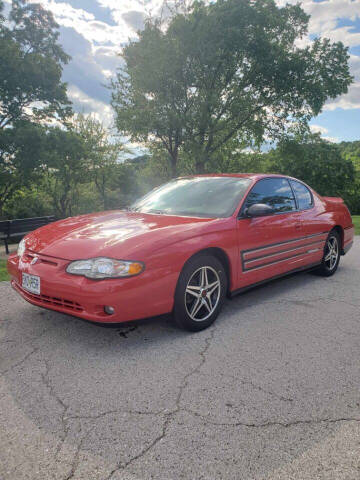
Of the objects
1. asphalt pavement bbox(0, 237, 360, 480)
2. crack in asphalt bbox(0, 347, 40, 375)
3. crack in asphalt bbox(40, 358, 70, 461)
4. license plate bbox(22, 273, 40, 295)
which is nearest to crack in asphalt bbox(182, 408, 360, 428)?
asphalt pavement bbox(0, 237, 360, 480)

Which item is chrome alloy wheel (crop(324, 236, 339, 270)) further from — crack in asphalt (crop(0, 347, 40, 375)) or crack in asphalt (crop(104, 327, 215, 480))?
crack in asphalt (crop(0, 347, 40, 375))

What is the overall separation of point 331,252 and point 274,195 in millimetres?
1694

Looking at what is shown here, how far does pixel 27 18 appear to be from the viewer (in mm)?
20188

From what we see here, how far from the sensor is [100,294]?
8.45ft

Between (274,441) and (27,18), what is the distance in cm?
2504

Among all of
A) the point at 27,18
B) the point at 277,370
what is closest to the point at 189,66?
the point at 27,18

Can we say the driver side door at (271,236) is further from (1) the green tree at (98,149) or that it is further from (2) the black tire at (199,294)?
(1) the green tree at (98,149)

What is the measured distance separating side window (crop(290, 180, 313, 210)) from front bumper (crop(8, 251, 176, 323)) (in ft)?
8.55

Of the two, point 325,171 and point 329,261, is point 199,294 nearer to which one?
point 329,261

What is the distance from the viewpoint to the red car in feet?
8.74

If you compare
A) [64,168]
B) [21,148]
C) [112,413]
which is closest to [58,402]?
[112,413]

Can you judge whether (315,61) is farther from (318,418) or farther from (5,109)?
(318,418)

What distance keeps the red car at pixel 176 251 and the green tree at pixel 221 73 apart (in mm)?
13696

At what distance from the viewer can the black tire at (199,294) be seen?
297 cm
